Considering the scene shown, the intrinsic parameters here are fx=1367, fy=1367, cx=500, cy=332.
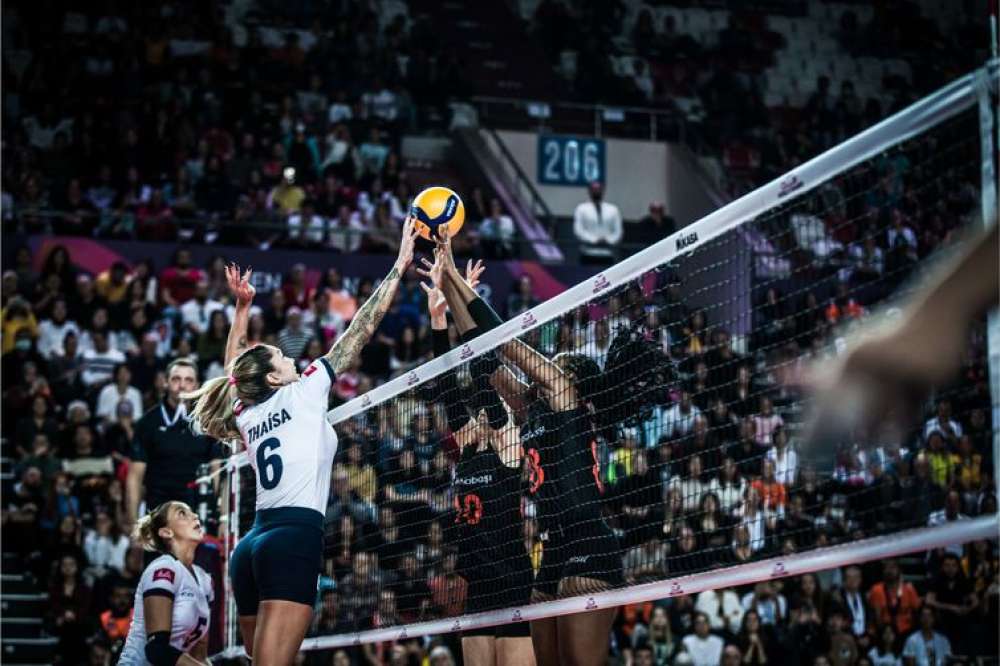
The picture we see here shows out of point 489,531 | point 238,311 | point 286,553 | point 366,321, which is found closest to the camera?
point 286,553

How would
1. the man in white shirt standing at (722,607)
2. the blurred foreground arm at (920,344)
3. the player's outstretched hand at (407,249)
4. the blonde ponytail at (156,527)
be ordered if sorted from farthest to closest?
the man in white shirt standing at (722,607) < the blonde ponytail at (156,527) < the player's outstretched hand at (407,249) < the blurred foreground arm at (920,344)

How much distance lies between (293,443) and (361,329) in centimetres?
88

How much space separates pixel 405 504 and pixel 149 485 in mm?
2280

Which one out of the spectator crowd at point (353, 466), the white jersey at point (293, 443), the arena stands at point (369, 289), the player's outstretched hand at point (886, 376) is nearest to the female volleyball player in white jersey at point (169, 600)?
the arena stands at point (369, 289)

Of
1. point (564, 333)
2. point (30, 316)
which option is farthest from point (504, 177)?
point (564, 333)

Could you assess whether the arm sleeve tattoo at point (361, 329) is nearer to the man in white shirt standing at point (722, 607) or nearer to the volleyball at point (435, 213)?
the volleyball at point (435, 213)

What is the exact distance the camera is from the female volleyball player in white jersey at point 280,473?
6727mm

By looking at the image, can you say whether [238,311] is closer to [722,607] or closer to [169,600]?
[169,600]

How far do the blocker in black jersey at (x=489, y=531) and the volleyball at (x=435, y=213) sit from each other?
1.31m

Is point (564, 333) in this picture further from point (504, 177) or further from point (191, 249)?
point (504, 177)

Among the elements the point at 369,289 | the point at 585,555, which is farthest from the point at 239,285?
the point at 369,289

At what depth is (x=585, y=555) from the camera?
278 inches

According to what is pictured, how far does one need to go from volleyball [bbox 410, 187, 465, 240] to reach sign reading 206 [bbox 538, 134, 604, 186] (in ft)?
61.2

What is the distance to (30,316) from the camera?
703 inches
